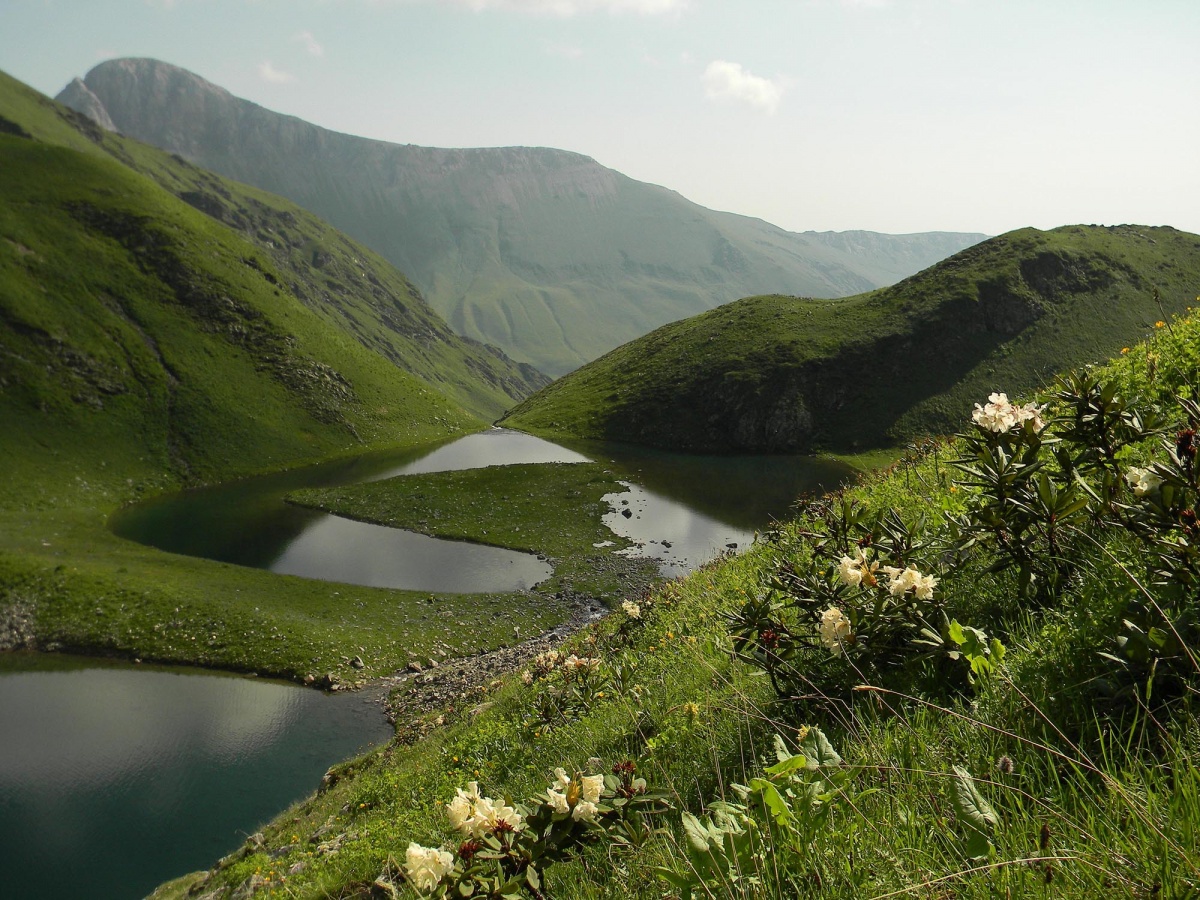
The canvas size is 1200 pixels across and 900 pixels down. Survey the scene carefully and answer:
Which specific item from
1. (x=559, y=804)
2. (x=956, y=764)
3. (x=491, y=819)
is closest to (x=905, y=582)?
(x=956, y=764)

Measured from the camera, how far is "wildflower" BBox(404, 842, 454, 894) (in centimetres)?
343

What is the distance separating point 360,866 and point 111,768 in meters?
22.6

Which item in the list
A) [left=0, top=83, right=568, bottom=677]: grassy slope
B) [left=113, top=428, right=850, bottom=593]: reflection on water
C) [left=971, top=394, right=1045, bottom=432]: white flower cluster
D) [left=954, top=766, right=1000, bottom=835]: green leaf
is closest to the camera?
[left=954, top=766, right=1000, bottom=835]: green leaf

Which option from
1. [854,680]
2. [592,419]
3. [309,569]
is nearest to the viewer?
[854,680]

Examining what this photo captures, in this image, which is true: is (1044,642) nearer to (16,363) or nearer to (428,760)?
(428,760)

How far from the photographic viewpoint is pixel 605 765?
662 centimetres

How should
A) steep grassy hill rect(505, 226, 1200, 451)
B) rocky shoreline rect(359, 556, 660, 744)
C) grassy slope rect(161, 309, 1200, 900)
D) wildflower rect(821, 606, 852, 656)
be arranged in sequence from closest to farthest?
grassy slope rect(161, 309, 1200, 900), wildflower rect(821, 606, 852, 656), rocky shoreline rect(359, 556, 660, 744), steep grassy hill rect(505, 226, 1200, 451)

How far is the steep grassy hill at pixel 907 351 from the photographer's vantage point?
314ft

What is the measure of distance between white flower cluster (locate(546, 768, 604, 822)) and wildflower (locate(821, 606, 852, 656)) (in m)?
1.84

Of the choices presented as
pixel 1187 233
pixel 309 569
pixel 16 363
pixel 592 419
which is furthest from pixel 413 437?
pixel 1187 233

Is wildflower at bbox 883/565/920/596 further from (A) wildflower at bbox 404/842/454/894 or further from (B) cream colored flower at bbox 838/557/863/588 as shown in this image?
(A) wildflower at bbox 404/842/454/894

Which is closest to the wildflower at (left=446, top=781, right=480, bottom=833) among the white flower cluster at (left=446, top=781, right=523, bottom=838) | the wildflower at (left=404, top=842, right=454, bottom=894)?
the white flower cluster at (left=446, top=781, right=523, bottom=838)

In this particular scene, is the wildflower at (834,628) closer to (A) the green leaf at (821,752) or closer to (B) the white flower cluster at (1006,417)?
(A) the green leaf at (821,752)

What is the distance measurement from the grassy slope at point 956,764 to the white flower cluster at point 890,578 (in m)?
0.69
